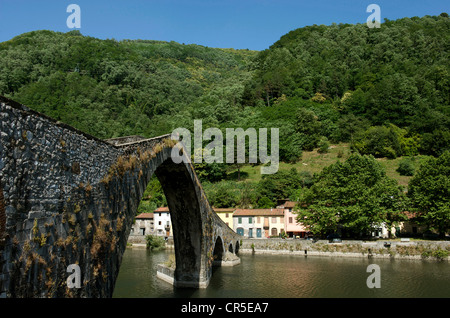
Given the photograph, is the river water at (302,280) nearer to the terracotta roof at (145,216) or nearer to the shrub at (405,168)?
the terracotta roof at (145,216)

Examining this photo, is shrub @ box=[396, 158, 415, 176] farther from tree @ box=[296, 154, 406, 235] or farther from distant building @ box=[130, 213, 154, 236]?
distant building @ box=[130, 213, 154, 236]

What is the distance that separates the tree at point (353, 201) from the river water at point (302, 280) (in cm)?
516

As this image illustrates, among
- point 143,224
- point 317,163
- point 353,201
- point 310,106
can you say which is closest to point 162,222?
point 143,224

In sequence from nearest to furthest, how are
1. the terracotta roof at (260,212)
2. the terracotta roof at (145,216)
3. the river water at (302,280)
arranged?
the river water at (302,280) < the terracotta roof at (260,212) < the terracotta roof at (145,216)

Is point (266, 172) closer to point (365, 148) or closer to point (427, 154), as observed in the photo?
point (365, 148)

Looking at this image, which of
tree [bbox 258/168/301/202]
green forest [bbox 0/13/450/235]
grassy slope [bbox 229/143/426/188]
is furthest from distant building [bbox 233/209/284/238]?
grassy slope [bbox 229/143/426/188]

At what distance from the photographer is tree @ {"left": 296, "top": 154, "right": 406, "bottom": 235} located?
123 ft

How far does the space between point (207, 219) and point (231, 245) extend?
12.4 metres

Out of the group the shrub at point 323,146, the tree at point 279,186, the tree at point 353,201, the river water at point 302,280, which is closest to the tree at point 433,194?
the tree at point 353,201

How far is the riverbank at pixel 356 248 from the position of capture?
110 ft

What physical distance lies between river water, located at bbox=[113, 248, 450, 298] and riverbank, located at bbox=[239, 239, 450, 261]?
1.49 m

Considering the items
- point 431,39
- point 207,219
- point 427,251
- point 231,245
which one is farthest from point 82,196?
point 431,39

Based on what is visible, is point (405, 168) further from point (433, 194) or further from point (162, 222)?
point (162, 222)
